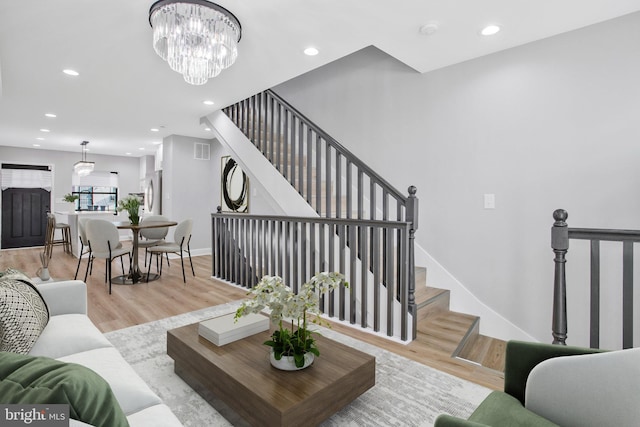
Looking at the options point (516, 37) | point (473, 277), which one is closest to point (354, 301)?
point (473, 277)

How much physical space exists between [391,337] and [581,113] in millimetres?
2364

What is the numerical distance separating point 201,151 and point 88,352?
609 cm

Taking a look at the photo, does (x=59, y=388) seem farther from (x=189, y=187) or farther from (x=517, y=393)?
(x=189, y=187)

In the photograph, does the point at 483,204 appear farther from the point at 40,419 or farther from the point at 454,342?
the point at 40,419

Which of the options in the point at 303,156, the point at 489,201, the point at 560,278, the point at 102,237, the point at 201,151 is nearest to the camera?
the point at 560,278

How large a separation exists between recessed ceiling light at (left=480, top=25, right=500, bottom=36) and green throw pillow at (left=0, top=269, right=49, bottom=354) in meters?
3.39

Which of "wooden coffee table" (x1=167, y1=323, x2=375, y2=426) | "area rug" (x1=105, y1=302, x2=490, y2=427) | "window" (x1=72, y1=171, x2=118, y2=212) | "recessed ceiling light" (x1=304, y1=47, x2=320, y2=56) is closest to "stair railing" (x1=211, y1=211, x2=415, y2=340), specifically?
"area rug" (x1=105, y1=302, x2=490, y2=427)

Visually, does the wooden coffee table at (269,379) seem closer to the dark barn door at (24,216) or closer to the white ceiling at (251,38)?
the white ceiling at (251,38)

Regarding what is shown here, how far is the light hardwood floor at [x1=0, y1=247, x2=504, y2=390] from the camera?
7.27ft

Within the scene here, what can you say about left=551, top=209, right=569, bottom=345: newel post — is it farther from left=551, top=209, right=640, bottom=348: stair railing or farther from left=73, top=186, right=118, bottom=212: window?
left=73, top=186, right=118, bottom=212: window

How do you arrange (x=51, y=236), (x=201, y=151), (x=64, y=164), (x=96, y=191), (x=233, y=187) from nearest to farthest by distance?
(x=51, y=236) < (x=233, y=187) < (x=201, y=151) < (x=64, y=164) < (x=96, y=191)

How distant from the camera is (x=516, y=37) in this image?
2.76m

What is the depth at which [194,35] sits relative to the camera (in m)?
2.22

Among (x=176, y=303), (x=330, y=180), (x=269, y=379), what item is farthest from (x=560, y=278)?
(x=176, y=303)
